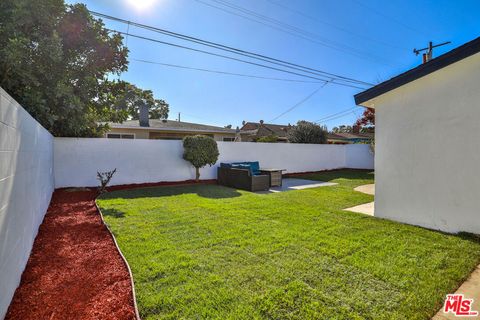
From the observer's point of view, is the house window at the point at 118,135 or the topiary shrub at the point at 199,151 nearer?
the topiary shrub at the point at 199,151

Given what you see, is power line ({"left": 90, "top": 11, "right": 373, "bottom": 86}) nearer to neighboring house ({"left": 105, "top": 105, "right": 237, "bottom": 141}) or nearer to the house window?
neighboring house ({"left": 105, "top": 105, "right": 237, "bottom": 141})

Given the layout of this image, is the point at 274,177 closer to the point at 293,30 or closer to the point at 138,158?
the point at 138,158

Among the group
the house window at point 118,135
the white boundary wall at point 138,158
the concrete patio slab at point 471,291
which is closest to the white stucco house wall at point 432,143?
the concrete patio slab at point 471,291

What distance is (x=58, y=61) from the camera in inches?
284

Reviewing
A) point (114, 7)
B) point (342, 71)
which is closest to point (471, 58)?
point (114, 7)

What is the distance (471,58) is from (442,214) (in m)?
2.75

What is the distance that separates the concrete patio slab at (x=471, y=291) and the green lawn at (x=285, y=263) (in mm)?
66

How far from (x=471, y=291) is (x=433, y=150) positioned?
9.04 ft

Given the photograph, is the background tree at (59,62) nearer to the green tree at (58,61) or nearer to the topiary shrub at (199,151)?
the green tree at (58,61)

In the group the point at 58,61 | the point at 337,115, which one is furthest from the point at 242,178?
the point at 337,115

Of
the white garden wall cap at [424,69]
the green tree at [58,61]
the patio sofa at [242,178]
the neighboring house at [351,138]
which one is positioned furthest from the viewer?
the neighboring house at [351,138]

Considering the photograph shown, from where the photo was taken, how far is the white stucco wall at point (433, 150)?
4.07 metres

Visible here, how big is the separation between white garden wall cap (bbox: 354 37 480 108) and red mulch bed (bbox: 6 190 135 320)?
5732 millimetres

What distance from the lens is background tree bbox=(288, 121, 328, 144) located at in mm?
17281
